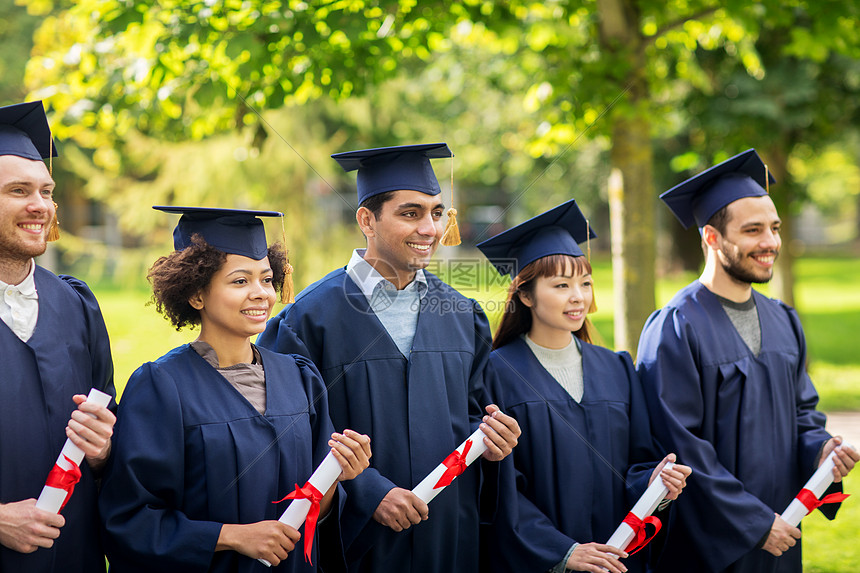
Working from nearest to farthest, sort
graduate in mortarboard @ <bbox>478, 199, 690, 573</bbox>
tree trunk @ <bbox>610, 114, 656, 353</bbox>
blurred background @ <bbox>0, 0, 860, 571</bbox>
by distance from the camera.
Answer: graduate in mortarboard @ <bbox>478, 199, 690, 573</bbox> < blurred background @ <bbox>0, 0, 860, 571</bbox> < tree trunk @ <bbox>610, 114, 656, 353</bbox>

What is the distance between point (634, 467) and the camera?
125 inches

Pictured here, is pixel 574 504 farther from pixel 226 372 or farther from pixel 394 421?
pixel 226 372

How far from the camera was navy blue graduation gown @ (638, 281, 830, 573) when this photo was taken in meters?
3.15

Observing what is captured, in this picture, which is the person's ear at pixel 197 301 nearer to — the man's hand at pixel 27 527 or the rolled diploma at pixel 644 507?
the man's hand at pixel 27 527

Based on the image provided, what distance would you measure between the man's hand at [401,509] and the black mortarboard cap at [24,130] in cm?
167

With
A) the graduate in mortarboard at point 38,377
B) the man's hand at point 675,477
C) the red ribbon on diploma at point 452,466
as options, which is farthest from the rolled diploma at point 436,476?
the graduate in mortarboard at point 38,377

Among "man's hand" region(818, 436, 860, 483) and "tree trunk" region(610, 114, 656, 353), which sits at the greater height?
"tree trunk" region(610, 114, 656, 353)

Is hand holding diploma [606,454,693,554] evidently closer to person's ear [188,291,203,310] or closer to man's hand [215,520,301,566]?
man's hand [215,520,301,566]

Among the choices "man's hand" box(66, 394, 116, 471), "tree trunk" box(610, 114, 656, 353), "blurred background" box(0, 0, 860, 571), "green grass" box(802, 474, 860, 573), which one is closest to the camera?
"man's hand" box(66, 394, 116, 471)

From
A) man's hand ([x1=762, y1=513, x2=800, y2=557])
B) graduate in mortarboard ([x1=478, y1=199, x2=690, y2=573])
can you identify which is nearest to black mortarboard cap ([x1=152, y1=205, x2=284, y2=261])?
graduate in mortarboard ([x1=478, y1=199, x2=690, y2=573])

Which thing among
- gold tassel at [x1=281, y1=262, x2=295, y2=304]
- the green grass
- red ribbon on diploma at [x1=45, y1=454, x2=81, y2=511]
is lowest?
the green grass

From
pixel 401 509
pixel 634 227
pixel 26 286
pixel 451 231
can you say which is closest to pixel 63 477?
pixel 26 286

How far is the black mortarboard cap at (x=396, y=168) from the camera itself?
3078 millimetres

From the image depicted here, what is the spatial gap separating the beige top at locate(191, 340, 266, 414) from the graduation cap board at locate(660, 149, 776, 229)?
1.88 metres
